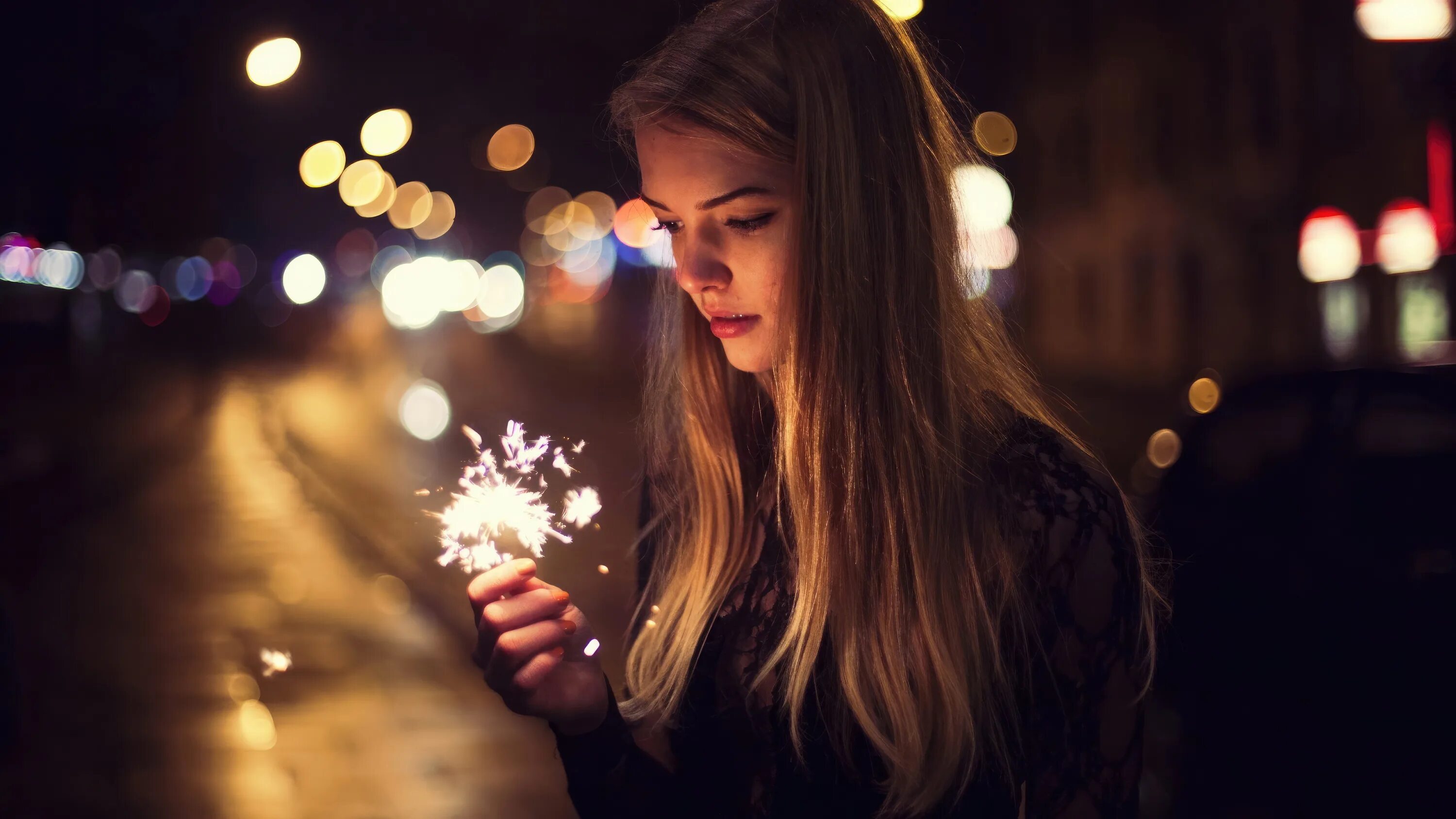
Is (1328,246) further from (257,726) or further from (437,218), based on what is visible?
(437,218)

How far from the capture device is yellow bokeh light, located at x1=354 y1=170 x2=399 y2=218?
44.9 meters

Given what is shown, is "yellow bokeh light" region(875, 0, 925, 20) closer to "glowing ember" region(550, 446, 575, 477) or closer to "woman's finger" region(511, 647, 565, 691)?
"glowing ember" region(550, 446, 575, 477)

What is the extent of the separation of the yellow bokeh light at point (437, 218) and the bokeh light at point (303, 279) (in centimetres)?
703

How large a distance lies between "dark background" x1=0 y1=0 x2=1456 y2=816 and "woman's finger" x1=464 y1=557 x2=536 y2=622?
1300mm

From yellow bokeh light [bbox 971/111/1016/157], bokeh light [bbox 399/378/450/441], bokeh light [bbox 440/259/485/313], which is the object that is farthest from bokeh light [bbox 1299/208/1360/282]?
bokeh light [bbox 440/259/485/313]

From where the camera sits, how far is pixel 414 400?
19.7 m

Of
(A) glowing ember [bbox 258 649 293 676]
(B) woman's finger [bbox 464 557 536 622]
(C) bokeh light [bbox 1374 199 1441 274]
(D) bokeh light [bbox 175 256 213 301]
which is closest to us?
(B) woman's finger [bbox 464 557 536 622]

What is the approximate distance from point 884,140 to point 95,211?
19.6 m

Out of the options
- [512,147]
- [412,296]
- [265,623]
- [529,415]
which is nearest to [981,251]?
[265,623]

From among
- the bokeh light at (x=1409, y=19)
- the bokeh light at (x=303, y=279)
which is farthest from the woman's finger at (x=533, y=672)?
the bokeh light at (x=303, y=279)

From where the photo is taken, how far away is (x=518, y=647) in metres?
1.83

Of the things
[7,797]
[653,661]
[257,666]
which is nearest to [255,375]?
[257,666]

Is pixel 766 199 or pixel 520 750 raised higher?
pixel 766 199

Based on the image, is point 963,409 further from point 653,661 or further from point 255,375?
point 255,375
